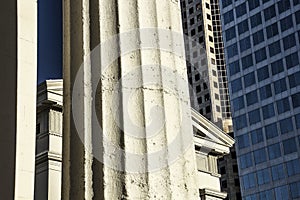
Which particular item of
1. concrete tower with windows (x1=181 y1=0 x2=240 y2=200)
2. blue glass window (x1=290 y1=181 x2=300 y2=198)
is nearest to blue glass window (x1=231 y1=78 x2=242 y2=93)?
blue glass window (x1=290 y1=181 x2=300 y2=198)

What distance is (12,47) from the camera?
579 centimetres

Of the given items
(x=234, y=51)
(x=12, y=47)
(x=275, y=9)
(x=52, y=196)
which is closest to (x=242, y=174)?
(x=234, y=51)

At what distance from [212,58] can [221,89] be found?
9.09 metres

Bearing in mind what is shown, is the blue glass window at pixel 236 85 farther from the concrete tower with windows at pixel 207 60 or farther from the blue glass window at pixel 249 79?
the concrete tower with windows at pixel 207 60

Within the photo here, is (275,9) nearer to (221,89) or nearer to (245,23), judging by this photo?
(245,23)

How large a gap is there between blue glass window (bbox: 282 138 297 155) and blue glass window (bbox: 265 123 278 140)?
2.69m

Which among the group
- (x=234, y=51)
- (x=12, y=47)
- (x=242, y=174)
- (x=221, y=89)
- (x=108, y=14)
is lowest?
(x=108, y=14)

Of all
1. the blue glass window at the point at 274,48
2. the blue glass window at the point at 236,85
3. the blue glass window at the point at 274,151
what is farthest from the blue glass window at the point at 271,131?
the blue glass window at the point at 274,48

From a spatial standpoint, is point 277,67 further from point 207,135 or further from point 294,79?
point 207,135

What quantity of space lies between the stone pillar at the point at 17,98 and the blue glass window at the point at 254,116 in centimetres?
8526

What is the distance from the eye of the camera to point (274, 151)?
278 feet

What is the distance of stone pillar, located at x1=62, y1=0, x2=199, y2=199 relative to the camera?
381 centimetres

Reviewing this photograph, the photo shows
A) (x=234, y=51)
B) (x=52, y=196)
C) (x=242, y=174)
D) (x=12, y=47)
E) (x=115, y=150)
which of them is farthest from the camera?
(x=234, y=51)

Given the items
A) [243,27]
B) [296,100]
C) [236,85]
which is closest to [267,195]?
[296,100]
